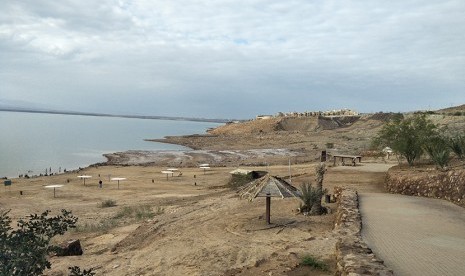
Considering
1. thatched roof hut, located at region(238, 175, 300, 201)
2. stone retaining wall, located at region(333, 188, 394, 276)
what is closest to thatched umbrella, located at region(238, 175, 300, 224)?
thatched roof hut, located at region(238, 175, 300, 201)

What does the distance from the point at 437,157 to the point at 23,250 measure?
1687 centimetres

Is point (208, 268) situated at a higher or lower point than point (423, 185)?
lower

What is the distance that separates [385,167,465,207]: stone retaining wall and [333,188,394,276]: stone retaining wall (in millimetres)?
4738

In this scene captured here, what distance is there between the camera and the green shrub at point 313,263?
27.2 feet

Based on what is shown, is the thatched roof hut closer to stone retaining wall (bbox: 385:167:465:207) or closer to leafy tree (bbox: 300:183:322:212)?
leafy tree (bbox: 300:183:322:212)

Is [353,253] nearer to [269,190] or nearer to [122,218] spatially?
[269,190]

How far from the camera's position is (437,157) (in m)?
17.7

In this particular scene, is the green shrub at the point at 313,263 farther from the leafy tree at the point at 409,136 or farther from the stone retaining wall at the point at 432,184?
the leafy tree at the point at 409,136

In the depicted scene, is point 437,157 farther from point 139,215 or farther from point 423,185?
point 139,215

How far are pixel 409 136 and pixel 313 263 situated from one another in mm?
17415

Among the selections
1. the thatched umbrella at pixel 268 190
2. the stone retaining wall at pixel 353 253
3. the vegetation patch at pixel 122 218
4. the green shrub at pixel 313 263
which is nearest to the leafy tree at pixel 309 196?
the thatched umbrella at pixel 268 190

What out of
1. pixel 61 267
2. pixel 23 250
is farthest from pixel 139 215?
pixel 23 250

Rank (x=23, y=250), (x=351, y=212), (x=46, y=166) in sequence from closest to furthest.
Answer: (x=23, y=250)
(x=351, y=212)
(x=46, y=166)

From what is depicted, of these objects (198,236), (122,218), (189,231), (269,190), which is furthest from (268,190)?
(122,218)
